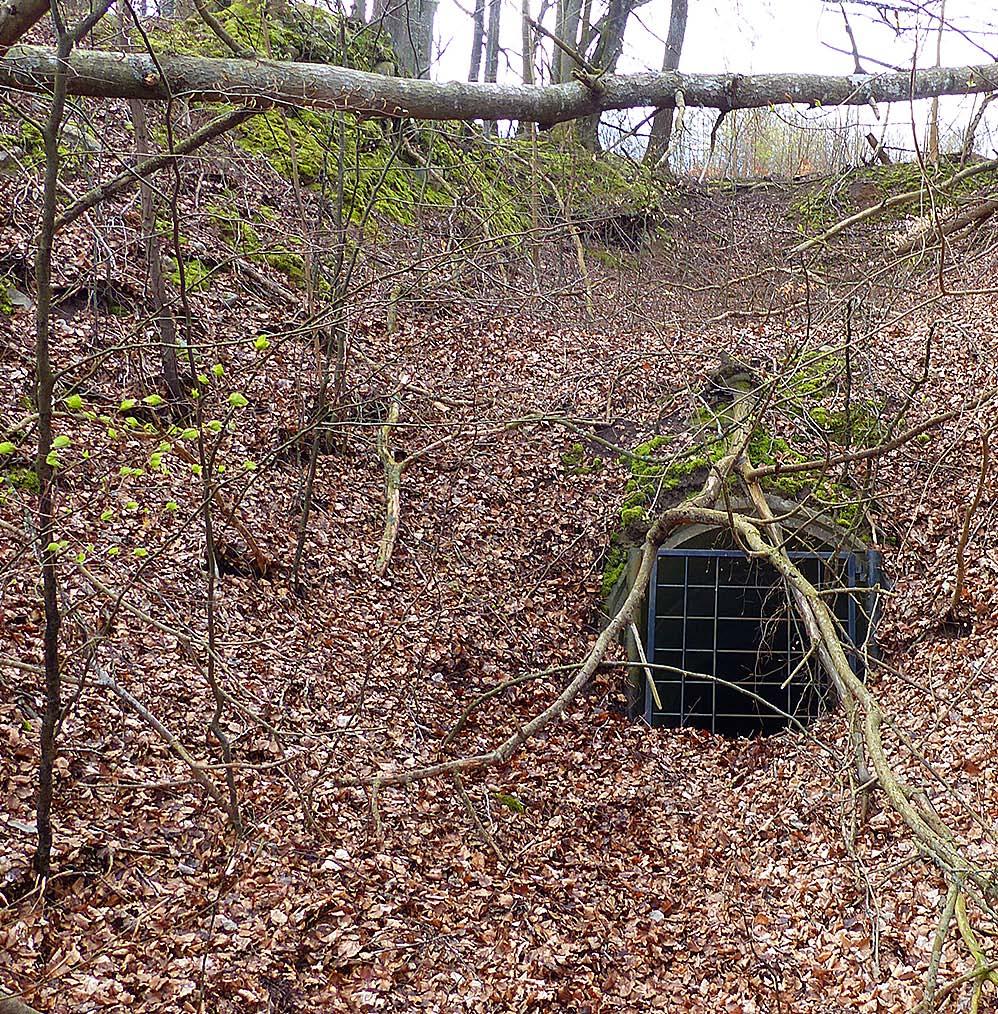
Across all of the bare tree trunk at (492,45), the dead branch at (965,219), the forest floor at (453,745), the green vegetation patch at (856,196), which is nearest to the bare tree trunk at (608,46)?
the green vegetation patch at (856,196)

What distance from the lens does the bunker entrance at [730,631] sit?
27.5 feet

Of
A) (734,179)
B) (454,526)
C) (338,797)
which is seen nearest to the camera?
(338,797)

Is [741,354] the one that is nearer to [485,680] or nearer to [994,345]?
[994,345]

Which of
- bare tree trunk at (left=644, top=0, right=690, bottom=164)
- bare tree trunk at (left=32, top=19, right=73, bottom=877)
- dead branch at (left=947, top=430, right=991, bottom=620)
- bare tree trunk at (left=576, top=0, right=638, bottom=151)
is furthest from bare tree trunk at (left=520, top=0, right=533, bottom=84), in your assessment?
bare tree trunk at (left=32, top=19, right=73, bottom=877)

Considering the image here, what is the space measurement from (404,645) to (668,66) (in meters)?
14.5

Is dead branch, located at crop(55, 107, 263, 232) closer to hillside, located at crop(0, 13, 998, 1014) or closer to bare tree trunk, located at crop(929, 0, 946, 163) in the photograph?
hillside, located at crop(0, 13, 998, 1014)

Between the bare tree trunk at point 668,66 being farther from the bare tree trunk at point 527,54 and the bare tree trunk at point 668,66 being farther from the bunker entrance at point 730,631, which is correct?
the bunker entrance at point 730,631

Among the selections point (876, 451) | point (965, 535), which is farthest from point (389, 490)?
point (965, 535)

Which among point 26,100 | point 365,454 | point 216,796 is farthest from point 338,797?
point 26,100

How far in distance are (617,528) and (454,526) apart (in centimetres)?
154

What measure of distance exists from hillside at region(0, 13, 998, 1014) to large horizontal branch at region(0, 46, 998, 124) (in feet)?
1.74

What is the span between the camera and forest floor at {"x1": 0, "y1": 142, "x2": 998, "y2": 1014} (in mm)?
4395

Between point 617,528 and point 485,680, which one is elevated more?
point 617,528

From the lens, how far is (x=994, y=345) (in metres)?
8.81
